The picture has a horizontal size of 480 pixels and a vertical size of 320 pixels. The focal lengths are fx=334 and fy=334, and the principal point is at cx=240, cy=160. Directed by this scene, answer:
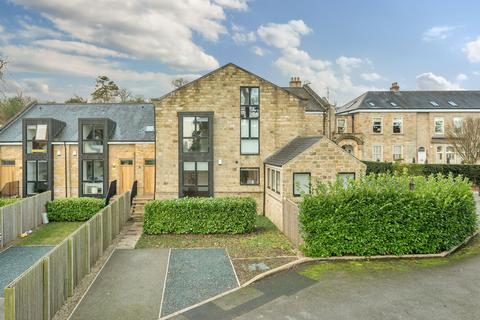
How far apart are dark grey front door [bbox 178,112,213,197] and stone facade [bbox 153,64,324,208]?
0.32m

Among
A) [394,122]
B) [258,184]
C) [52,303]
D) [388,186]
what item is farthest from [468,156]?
[52,303]

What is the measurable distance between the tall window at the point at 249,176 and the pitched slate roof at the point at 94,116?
23.0 feet

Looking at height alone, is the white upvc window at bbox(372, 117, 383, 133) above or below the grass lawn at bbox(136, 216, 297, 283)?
above

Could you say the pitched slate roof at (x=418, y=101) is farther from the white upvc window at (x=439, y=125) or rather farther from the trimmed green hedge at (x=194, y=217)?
the trimmed green hedge at (x=194, y=217)

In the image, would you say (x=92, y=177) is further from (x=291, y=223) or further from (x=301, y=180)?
(x=291, y=223)

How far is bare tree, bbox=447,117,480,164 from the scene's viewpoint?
32062 millimetres

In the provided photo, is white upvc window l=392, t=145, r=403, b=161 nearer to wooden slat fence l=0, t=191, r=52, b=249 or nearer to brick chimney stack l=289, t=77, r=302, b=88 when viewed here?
brick chimney stack l=289, t=77, r=302, b=88

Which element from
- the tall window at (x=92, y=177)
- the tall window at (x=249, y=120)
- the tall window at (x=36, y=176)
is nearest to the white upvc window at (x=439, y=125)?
the tall window at (x=249, y=120)

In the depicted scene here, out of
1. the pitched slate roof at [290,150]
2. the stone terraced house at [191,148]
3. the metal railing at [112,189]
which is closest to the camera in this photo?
the pitched slate roof at [290,150]

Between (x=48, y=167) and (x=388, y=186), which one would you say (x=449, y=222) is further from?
(x=48, y=167)

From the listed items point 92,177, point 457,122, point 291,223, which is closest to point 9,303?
point 291,223

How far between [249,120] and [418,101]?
27335mm

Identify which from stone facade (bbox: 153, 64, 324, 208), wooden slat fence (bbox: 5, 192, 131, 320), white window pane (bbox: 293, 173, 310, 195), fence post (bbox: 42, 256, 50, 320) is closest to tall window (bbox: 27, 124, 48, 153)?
stone facade (bbox: 153, 64, 324, 208)

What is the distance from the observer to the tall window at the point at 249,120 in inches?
795
